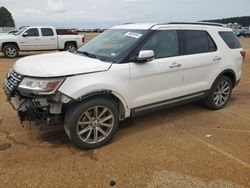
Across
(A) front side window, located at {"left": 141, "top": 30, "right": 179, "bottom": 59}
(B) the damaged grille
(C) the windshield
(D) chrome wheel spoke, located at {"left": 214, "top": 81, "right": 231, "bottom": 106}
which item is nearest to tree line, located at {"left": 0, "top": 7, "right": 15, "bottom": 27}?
(C) the windshield

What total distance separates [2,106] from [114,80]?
10.2ft

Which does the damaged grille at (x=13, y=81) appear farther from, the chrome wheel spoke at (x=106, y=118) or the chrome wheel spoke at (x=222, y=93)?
the chrome wheel spoke at (x=222, y=93)

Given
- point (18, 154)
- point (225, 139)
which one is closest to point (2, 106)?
point (18, 154)

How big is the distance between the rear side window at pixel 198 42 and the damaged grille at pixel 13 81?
9.42 ft

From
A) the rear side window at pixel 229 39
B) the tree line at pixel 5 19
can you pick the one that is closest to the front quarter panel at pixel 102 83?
the rear side window at pixel 229 39

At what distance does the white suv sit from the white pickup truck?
1216 centimetres

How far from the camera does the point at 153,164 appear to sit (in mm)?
3992

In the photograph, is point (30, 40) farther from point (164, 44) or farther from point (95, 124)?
point (95, 124)

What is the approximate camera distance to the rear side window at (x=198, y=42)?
546 centimetres

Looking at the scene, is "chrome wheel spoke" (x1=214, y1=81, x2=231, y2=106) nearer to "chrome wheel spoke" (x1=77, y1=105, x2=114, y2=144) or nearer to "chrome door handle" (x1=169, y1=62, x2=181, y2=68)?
"chrome door handle" (x1=169, y1=62, x2=181, y2=68)

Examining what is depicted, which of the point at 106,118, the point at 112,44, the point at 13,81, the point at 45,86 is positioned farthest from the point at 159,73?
the point at 13,81

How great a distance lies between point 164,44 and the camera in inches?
201

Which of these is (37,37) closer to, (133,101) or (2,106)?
(2,106)

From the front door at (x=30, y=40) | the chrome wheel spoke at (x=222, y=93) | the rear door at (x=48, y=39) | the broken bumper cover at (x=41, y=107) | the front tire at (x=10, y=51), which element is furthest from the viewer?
the rear door at (x=48, y=39)
